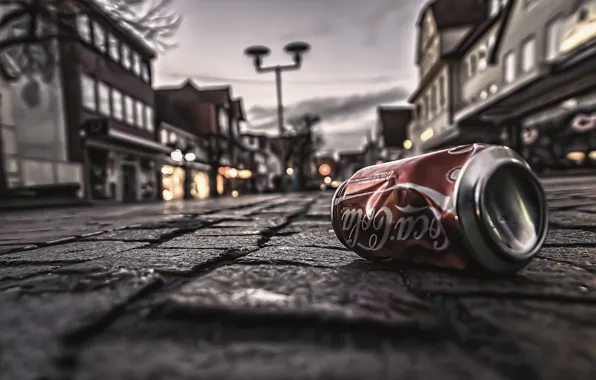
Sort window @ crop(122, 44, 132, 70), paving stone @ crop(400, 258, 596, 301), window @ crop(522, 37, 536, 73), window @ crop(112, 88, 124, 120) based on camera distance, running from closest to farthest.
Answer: paving stone @ crop(400, 258, 596, 301)
window @ crop(522, 37, 536, 73)
window @ crop(112, 88, 124, 120)
window @ crop(122, 44, 132, 70)

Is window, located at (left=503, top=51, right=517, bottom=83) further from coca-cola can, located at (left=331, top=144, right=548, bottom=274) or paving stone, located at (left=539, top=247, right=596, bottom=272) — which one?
coca-cola can, located at (left=331, top=144, right=548, bottom=274)

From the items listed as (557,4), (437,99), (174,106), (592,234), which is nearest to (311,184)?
(437,99)

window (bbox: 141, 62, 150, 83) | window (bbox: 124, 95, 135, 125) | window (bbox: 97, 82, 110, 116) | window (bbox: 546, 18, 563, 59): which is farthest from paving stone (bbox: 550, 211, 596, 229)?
window (bbox: 141, 62, 150, 83)

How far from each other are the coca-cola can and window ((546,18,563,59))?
1265 cm

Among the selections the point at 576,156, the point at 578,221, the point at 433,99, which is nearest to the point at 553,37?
the point at 576,156

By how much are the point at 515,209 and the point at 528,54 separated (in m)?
15.2

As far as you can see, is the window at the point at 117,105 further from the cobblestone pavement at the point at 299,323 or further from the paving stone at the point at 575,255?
the paving stone at the point at 575,255

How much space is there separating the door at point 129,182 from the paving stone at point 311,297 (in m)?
19.0

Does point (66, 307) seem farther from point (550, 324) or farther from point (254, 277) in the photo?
point (550, 324)

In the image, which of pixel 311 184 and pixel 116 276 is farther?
pixel 311 184

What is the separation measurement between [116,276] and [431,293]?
96cm

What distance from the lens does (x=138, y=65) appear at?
2062cm

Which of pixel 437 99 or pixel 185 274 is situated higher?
pixel 437 99

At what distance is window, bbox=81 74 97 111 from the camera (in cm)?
1524
